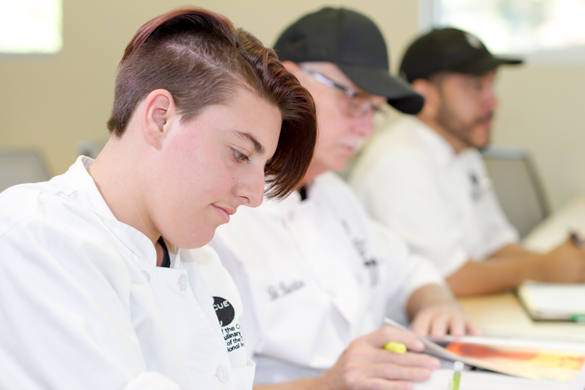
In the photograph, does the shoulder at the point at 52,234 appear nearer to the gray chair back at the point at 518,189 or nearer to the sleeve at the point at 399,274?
the sleeve at the point at 399,274

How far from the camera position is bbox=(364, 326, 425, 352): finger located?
0.94 meters

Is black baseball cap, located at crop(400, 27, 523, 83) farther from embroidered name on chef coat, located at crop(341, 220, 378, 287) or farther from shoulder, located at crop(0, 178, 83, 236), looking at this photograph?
shoulder, located at crop(0, 178, 83, 236)

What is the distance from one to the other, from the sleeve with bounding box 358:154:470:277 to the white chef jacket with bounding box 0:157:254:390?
3.18ft

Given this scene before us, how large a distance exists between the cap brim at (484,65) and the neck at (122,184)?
1.41m

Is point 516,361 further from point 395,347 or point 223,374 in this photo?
point 223,374

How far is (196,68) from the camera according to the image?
24.6 inches

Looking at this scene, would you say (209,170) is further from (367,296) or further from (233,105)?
(367,296)

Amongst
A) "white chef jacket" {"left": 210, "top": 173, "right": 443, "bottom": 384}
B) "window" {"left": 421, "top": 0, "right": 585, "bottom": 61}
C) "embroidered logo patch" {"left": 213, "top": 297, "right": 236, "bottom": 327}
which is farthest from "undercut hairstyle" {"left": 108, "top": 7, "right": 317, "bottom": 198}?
"window" {"left": 421, "top": 0, "right": 585, "bottom": 61}

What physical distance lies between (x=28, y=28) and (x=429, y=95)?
6.59 ft

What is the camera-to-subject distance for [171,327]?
0.67 metres

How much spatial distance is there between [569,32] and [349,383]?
2496mm

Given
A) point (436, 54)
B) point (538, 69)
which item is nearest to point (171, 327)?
point (436, 54)

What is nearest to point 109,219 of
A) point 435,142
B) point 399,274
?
point 399,274

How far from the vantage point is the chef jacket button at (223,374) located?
69cm
